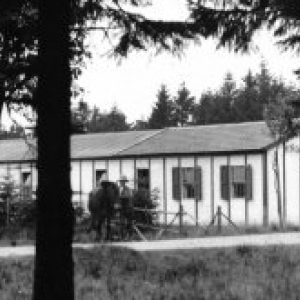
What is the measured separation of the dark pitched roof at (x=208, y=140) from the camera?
26.9 metres

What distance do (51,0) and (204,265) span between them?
7.34 metres

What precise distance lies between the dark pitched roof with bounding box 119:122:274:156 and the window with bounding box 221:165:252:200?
0.78 m

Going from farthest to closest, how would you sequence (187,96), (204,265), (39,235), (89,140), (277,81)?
(187,96) < (277,81) < (89,140) < (204,265) < (39,235)

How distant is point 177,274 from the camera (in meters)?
12.3

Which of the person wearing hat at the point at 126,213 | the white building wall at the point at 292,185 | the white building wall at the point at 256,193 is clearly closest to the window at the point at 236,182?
the white building wall at the point at 256,193

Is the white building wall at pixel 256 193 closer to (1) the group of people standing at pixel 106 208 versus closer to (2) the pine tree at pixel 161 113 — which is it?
(1) the group of people standing at pixel 106 208

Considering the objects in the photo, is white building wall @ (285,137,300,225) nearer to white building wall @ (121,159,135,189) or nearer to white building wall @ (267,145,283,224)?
white building wall @ (267,145,283,224)

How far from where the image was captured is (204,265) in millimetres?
12953

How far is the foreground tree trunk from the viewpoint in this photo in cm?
657

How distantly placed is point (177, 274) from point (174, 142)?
1773 cm

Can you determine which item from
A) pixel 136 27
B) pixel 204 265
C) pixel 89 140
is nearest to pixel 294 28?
pixel 136 27

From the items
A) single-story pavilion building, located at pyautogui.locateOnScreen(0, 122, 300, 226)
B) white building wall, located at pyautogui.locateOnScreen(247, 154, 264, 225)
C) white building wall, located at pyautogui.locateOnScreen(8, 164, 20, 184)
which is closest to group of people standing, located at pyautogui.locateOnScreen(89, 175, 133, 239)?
single-story pavilion building, located at pyautogui.locateOnScreen(0, 122, 300, 226)

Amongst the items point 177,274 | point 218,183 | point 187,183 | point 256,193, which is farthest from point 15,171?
point 177,274

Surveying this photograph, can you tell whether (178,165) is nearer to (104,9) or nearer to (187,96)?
(104,9)
